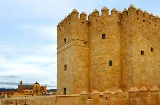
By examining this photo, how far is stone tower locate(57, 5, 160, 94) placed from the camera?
2152cm

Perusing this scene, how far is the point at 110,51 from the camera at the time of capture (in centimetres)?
2197

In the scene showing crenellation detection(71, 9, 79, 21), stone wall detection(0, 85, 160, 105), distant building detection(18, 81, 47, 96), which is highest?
crenellation detection(71, 9, 79, 21)

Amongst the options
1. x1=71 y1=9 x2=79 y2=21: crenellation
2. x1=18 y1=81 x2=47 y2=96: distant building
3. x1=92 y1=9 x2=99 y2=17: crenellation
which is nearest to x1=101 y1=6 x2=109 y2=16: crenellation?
x1=92 y1=9 x2=99 y2=17: crenellation

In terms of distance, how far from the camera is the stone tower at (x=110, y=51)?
21516 millimetres

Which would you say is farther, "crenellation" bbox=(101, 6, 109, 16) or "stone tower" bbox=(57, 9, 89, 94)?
"crenellation" bbox=(101, 6, 109, 16)

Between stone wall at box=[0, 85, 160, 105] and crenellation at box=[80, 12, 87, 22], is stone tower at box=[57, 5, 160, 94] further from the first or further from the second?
stone wall at box=[0, 85, 160, 105]

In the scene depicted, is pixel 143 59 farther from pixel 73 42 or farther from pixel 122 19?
pixel 73 42

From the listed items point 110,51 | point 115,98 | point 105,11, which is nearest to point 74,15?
point 105,11

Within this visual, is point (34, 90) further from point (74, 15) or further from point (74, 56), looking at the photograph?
point (74, 15)

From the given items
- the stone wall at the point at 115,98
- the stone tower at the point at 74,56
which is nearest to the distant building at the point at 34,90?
the stone tower at the point at 74,56

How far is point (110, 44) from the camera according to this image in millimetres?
22047

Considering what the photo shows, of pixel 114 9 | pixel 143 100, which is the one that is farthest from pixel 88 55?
pixel 143 100

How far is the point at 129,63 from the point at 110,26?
3.79 m

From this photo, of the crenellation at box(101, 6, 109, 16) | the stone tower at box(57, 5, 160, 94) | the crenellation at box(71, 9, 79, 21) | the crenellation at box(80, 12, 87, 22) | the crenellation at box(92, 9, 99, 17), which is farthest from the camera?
the crenellation at box(80, 12, 87, 22)
